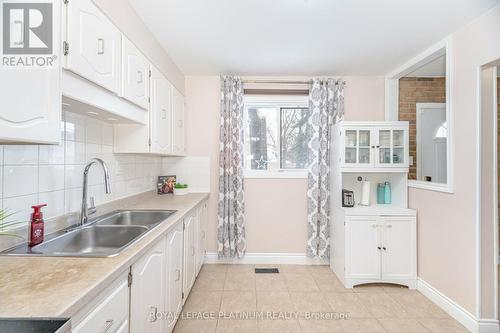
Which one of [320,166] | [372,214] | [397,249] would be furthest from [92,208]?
[397,249]

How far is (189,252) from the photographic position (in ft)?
7.50

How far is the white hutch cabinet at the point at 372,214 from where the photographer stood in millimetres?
2621

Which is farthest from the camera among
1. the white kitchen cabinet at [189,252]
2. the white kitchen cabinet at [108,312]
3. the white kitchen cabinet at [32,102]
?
the white kitchen cabinet at [189,252]

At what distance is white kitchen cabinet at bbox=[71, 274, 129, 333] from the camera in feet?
2.69

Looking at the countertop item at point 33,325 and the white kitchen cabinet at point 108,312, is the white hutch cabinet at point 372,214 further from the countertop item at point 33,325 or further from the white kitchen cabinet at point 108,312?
the countertop item at point 33,325

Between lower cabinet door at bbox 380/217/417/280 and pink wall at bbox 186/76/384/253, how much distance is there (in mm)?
940

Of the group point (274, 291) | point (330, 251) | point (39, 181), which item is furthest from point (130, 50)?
point (330, 251)

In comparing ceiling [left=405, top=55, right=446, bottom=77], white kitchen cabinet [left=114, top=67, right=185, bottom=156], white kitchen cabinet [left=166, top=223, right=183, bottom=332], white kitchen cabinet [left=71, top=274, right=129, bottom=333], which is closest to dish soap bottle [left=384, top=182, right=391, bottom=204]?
ceiling [left=405, top=55, right=446, bottom=77]

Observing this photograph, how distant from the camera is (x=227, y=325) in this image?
6.64 feet

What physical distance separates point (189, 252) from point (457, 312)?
91.0 inches

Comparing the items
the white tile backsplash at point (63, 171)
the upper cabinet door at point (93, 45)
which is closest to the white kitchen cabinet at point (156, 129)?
the white tile backsplash at point (63, 171)

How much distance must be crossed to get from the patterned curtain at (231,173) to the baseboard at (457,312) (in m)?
1.93

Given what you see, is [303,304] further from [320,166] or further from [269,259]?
[320,166]

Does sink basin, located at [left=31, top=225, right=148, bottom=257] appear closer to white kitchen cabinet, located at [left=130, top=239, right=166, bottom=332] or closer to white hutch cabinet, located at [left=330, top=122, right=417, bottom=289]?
white kitchen cabinet, located at [left=130, top=239, right=166, bottom=332]
